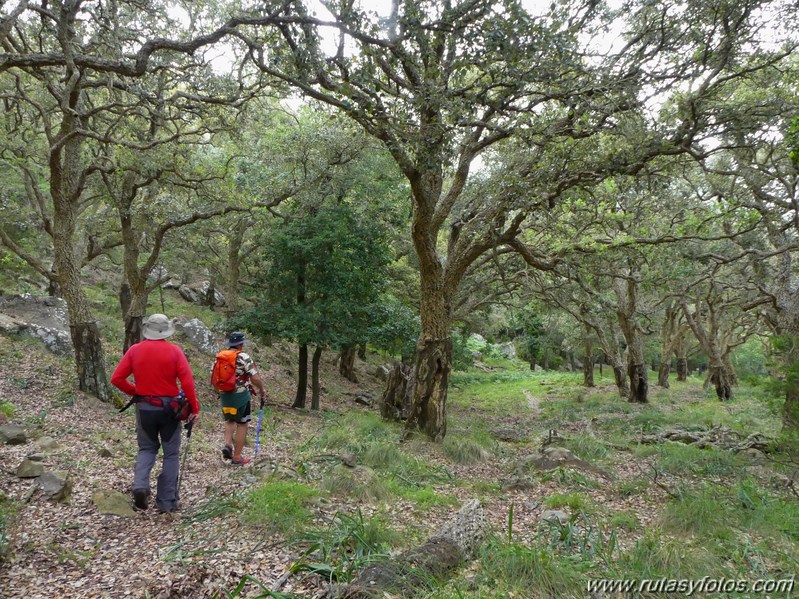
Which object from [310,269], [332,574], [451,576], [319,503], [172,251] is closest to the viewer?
[332,574]

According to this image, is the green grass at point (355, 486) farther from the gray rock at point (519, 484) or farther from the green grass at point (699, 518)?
the green grass at point (699, 518)

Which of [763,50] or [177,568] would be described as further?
[763,50]

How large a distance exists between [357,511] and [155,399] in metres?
2.53

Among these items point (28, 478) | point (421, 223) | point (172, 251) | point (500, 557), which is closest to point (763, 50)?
point (421, 223)

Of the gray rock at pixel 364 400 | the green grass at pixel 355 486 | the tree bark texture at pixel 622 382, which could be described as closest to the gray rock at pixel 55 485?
the green grass at pixel 355 486

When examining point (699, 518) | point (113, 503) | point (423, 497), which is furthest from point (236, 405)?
point (699, 518)

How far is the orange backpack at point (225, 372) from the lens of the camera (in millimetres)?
7004

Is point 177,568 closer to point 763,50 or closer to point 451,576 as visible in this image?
point 451,576

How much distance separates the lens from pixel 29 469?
570 centimetres

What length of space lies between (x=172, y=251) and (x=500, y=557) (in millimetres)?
15715

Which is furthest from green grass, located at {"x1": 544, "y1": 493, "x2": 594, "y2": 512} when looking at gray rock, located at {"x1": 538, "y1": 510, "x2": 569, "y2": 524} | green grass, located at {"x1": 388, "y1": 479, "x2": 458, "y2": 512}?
green grass, located at {"x1": 388, "y1": 479, "x2": 458, "y2": 512}

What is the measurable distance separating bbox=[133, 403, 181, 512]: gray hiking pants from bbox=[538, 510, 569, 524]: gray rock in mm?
4244

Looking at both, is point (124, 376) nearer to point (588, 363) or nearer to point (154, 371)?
point (154, 371)

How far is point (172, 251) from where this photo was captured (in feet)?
54.9
